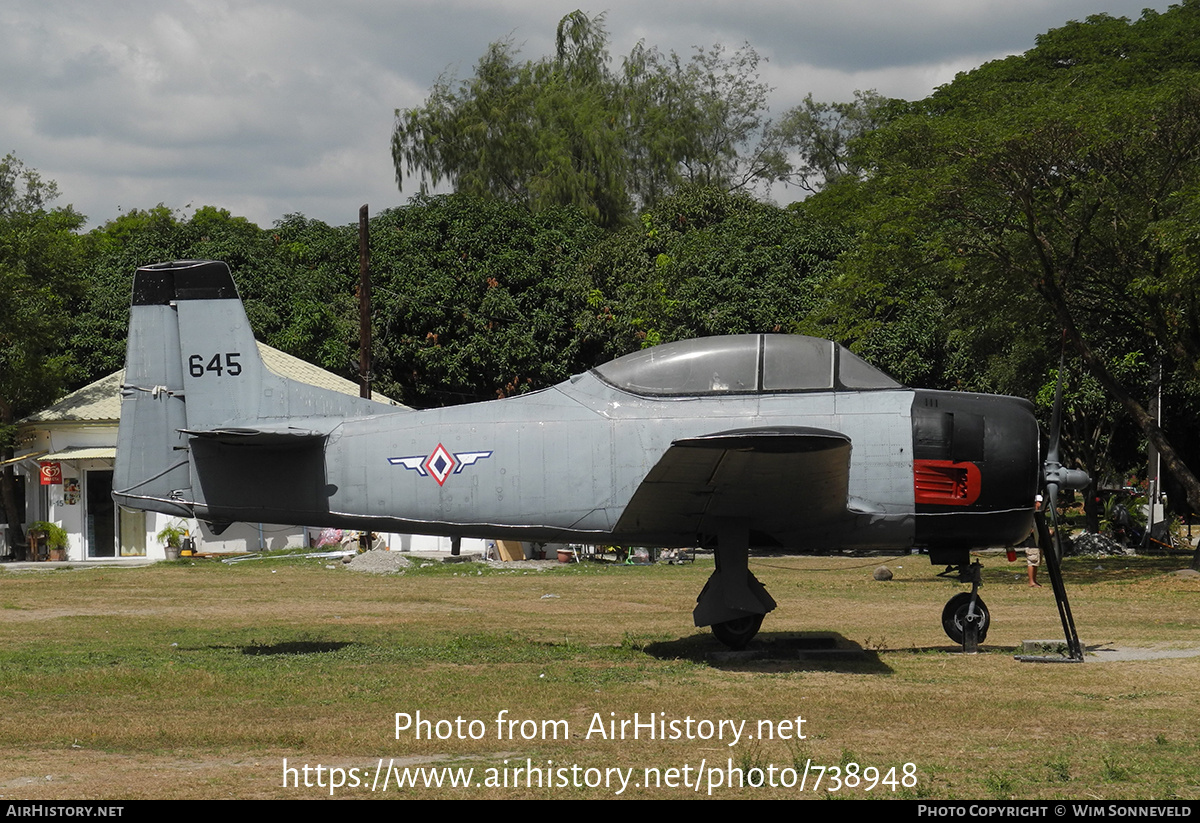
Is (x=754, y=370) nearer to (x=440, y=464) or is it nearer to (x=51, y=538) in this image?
(x=440, y=464)

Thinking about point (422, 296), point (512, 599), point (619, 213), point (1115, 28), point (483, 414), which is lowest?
point (512, 599)

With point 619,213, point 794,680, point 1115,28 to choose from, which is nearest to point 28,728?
point 794,680

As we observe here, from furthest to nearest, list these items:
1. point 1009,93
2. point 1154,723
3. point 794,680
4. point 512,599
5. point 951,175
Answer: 1. point 1009,93
2. point 951,175
3. point 512,599
4. point 794,680
5. point 1154,723

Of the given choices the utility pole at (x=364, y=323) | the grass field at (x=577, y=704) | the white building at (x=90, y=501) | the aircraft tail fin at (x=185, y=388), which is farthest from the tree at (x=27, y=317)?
the aircraft tail fin at (x=185, y=388)

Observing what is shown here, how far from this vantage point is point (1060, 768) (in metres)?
6.41

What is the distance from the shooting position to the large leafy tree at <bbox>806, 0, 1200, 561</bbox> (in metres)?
20.2

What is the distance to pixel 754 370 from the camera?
34.9 ft

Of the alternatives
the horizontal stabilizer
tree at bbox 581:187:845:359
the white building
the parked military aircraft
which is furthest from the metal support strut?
tree at bbox 581:187:845:359

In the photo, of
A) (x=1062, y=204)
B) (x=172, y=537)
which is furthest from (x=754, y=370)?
(x=172, y=537)

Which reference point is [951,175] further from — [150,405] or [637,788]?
[637,788]

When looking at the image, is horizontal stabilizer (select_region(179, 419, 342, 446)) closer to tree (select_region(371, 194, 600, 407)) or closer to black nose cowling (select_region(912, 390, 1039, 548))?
black nose cowling (select_region(912, 390, 1039, 548))

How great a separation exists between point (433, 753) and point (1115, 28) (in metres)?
53.9

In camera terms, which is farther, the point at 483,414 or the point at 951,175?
the point at 951,175

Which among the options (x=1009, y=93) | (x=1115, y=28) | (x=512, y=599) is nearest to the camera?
(x=512, y=599)
